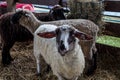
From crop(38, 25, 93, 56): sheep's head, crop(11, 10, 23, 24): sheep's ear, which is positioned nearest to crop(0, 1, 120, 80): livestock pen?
crop(11, 10, 23, 24): sheep's ear

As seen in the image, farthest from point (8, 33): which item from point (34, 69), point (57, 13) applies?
point (57, 13)

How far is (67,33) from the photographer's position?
264 cm

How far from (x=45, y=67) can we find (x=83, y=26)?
949mm

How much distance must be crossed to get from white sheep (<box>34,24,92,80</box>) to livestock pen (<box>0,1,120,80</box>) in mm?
658

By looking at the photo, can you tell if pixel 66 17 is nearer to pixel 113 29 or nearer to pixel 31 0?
pixel 113 29

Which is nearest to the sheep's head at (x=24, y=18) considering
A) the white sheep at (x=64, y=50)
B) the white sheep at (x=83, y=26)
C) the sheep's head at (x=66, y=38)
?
the white sheep at (x=83, y=26)

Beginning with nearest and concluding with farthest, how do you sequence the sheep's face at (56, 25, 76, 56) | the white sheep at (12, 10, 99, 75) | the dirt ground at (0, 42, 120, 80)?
the sheep's face at (56, 25, 76, 56), the white sheep at (12, 10, 99, 75), the dirt ground at (0, 42, 120, 80)

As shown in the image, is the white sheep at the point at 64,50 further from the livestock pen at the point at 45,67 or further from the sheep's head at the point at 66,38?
the livestock pen at the point at 45,67

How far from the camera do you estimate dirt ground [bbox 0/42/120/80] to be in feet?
12.5

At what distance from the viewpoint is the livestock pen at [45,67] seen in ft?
12.6

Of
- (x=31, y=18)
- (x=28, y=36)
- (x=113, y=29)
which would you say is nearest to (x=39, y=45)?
(x=31, y=18)

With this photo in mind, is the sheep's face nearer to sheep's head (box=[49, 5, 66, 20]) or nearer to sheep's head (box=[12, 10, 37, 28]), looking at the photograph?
sheep's head (box=[12, 10, 37, 28])

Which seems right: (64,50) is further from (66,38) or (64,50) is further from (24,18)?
(24,18)

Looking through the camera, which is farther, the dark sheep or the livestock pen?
the dark sheep
